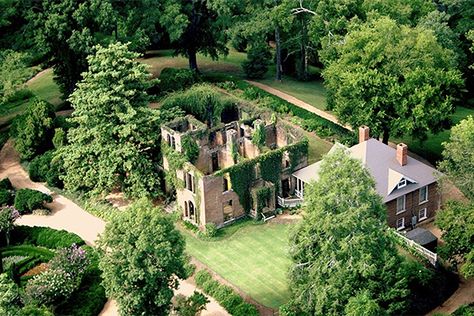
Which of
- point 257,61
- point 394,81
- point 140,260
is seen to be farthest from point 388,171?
point 257,61

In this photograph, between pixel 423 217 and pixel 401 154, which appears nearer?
pixel 401 154

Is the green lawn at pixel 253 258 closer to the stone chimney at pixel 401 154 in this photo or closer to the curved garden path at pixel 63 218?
the curved garden path at pixel 63 218

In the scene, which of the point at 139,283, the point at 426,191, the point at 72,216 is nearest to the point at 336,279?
the point at 139,283

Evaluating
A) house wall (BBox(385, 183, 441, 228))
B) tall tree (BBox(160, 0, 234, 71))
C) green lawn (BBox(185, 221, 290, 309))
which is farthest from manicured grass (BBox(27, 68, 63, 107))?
house wall (BBox(385, 183, 441, 228))

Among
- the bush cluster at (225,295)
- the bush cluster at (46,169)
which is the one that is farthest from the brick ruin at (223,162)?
Answer: the bush cluster at (46,169)

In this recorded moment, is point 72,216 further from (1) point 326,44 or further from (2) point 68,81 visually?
(1) point 326,44

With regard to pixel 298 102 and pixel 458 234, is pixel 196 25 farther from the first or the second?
pixel 458 234
